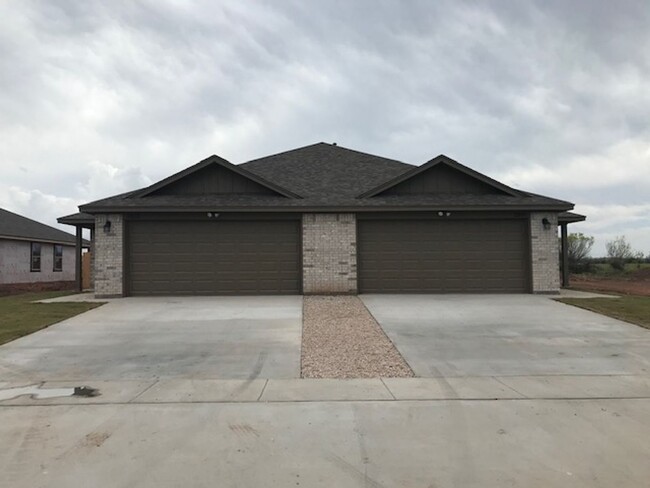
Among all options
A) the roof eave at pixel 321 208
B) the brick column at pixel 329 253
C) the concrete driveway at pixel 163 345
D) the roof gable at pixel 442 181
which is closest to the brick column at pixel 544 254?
the roof eave at pixel 321 208

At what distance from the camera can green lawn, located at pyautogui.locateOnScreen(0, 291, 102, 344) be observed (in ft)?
30.0

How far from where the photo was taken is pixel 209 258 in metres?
14.3

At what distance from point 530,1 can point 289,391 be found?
11.1m

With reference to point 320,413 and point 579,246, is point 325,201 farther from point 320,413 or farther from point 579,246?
point 579,246

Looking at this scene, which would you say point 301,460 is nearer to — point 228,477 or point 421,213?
point 228,477

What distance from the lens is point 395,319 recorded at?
10219 mm

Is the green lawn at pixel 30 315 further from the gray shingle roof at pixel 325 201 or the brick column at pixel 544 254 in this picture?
the brick column at pixel 544 254

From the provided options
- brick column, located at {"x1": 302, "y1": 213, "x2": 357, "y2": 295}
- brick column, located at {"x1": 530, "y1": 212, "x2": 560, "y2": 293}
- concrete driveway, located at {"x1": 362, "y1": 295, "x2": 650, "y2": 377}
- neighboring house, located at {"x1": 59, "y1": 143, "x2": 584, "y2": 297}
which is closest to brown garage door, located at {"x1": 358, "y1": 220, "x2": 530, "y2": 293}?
neighboring house, located at {"x1": 59, "y1": 143, "x2": 584, "y2": 297}

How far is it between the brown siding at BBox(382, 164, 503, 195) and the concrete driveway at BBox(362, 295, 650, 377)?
4326 millimetres

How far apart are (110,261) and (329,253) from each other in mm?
6687

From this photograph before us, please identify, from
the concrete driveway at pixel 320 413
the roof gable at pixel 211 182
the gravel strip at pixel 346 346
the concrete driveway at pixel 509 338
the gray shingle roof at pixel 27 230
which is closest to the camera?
the concrete driveway at pixel 320 413

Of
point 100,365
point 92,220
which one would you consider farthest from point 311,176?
point 100,365

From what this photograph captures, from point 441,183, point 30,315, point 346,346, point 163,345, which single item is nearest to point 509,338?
point 346,346

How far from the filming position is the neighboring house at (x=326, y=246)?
557 inches
